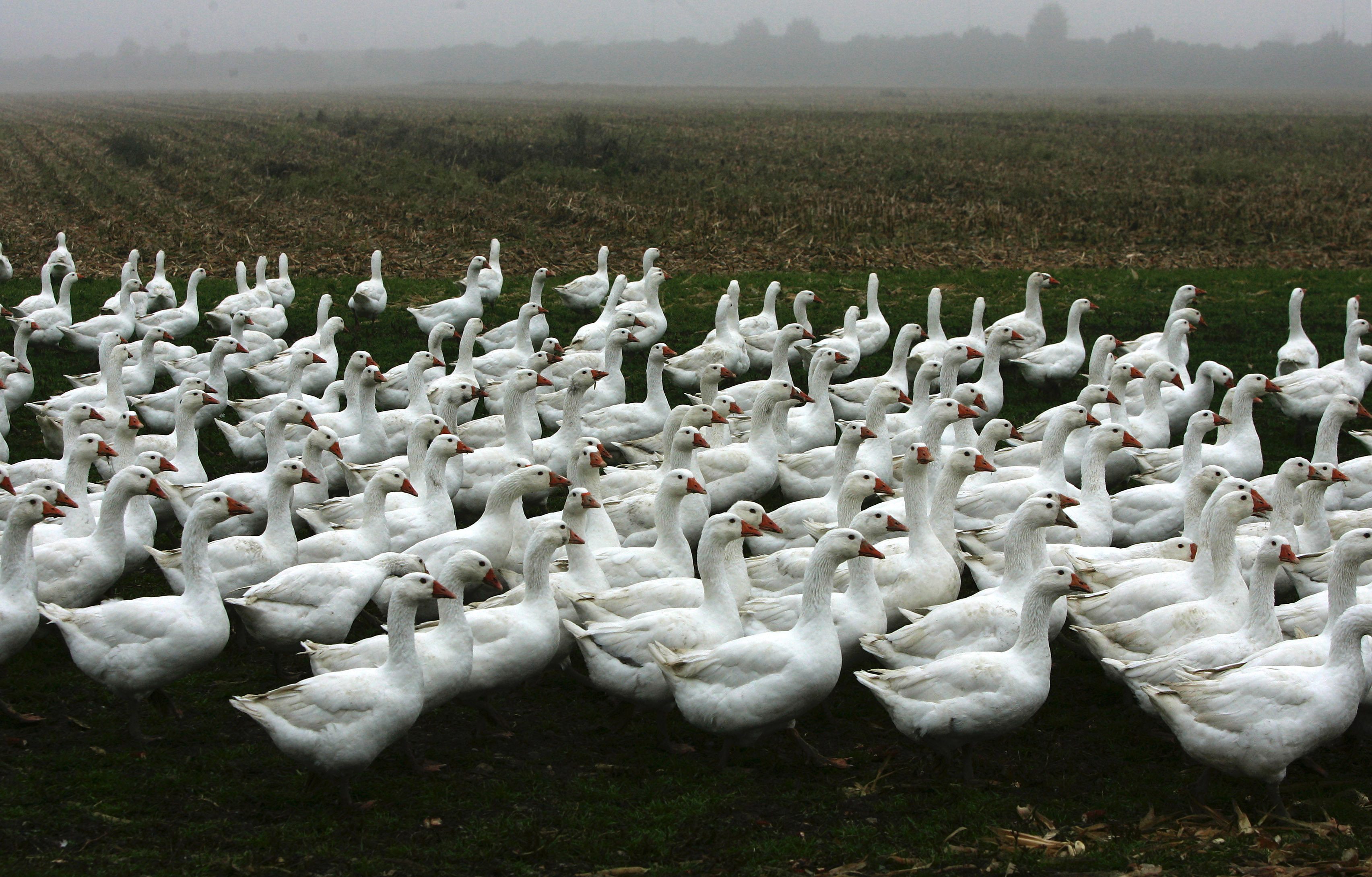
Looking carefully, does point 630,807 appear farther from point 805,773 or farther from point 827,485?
point 827,485

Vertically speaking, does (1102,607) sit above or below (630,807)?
above

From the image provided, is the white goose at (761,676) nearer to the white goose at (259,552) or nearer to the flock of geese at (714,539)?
the flock of geese at (714,539)

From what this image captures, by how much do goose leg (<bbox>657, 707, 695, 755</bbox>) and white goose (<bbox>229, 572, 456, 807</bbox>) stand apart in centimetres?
163

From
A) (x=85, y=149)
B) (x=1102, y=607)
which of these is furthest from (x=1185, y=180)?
(x=85, y=149)

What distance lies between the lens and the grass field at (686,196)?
22.8 m

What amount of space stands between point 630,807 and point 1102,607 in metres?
3.65

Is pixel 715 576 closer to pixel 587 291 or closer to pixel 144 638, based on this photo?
pixel 144 638

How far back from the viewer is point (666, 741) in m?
7.21

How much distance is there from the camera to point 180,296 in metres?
18.6

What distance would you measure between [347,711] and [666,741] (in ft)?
6.81

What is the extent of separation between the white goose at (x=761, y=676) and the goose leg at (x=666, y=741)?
31 cm

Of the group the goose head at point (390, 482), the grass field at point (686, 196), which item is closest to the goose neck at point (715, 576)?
the goose head at point (390, 482)

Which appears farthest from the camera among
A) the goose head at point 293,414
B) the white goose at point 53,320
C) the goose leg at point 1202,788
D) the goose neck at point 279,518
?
the white goose at point 53,320

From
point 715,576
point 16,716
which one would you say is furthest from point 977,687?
point 16,716
